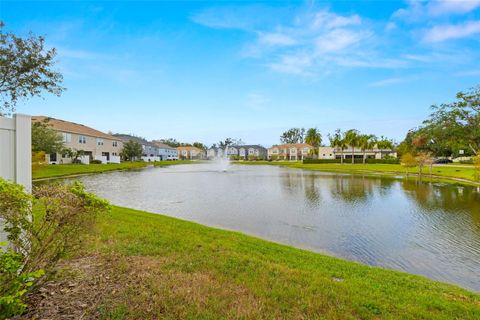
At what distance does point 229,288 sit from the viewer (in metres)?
4.12

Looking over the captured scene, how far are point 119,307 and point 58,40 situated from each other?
67.1 ft

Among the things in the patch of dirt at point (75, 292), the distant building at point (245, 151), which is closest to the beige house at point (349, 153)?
the distant building at point (245, 151)

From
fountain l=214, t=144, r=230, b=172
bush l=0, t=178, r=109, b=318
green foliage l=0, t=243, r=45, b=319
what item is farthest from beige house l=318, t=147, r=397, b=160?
green foliage l=0, t=243, r=45, b=319

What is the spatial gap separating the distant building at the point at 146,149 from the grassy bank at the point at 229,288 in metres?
76.5

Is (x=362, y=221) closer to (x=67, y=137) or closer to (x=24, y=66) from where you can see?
(x=24, y=66)

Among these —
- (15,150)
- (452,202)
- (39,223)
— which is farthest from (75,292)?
(452,202)

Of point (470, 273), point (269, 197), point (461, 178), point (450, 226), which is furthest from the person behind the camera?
point (461, 178)

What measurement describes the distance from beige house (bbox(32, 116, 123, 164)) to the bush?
44.4 m

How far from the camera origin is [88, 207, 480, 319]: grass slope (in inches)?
138

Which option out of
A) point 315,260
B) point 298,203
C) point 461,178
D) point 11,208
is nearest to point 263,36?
point 298,203

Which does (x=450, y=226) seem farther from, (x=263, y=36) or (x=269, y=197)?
(x=263, y=36)

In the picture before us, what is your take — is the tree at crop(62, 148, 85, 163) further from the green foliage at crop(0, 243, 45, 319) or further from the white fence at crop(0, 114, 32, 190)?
the green foliage at crop(0, 243, 45, 319)

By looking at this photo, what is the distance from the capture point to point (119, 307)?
3.42 metres

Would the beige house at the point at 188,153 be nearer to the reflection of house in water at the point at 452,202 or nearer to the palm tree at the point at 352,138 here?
the palm tree at the point at 352,138
